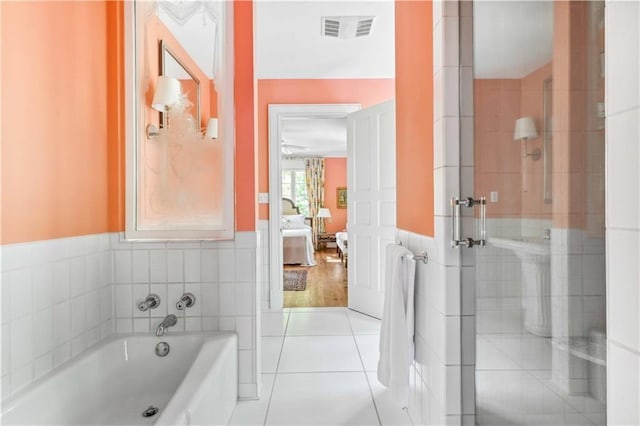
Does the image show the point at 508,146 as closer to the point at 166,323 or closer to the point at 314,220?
the point at 166,323

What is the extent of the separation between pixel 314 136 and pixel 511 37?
6219mm

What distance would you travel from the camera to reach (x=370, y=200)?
3510 millimetres

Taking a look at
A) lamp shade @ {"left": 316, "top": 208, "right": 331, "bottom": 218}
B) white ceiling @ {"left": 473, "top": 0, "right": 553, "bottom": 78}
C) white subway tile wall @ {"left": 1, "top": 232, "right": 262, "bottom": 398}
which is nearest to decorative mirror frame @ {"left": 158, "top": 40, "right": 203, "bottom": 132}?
white subway tile wall @ {"left": 1, "top": 232, "right": 262, "bottom": 398}

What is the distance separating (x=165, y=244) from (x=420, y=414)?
1603mm

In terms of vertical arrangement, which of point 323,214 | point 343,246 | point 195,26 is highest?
point 195,26

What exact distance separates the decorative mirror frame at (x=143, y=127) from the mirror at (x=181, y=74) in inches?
5.6

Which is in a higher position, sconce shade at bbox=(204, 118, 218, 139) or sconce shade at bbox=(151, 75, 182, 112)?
sconce shade at bbox=(151, 75, 182, 112)

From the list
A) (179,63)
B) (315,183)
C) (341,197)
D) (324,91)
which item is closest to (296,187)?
(315,183)

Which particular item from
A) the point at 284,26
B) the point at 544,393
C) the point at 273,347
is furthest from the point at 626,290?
the point at 284,26

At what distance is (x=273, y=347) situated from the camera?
272cm

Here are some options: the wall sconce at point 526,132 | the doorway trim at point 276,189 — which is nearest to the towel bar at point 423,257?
the wall sconce at point 526,132

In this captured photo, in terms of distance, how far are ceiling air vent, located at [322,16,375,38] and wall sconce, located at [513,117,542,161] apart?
204cm

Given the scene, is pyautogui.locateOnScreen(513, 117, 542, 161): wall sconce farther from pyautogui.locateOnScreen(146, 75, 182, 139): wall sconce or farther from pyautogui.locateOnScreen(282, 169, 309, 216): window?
pyautogui.locateOnScreen(282, 169, 309, 216): window

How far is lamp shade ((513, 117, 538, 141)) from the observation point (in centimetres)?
105
